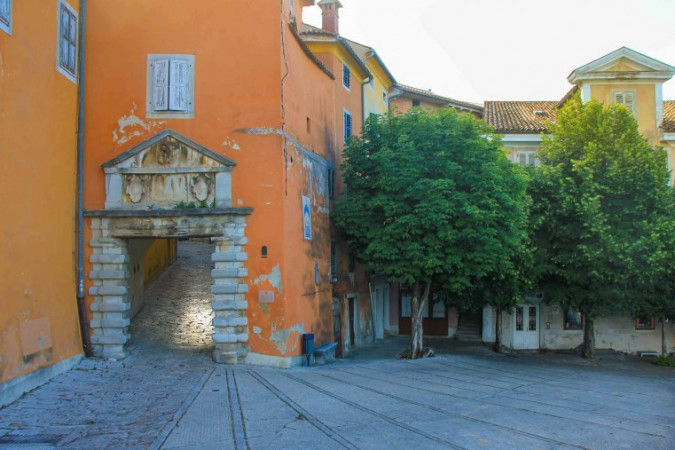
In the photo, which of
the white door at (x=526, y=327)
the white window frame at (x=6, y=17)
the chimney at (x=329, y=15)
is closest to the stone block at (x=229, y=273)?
the white window frame at (x=6, y=17)

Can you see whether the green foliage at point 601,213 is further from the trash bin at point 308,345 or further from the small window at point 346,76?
the trash bin at point 308,345

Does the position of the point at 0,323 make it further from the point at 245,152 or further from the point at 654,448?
the point at 654,448

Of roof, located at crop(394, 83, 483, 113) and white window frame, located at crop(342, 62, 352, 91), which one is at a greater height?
roof, located at crop(394, 83, 483, 113)

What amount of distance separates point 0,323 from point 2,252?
1343 mm

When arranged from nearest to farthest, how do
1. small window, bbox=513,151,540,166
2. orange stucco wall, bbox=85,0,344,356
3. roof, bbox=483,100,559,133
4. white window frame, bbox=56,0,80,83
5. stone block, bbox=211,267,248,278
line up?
white window frame, bbox=56,0,80,83, stone block, bbox=211,267,248,278, orange stucco wall, bbox=85,0,344,356, small window, bbox=513,151,540,166, roof, bbox=483,100,559,133

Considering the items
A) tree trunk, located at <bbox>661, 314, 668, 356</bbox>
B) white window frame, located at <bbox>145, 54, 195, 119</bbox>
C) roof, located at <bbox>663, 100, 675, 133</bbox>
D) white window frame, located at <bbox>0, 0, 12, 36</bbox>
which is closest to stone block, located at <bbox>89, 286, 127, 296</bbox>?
white window frame, located at <bbox>145, 54, 195, 119</bbox>

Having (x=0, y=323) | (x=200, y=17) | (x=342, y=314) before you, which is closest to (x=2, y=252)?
(x=0, y=323)

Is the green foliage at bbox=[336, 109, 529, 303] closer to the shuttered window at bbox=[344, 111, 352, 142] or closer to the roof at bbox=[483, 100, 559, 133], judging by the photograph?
the shuttered window at bbox=[344, 111, 352, 142]

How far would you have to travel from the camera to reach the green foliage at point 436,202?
19250 millimetres

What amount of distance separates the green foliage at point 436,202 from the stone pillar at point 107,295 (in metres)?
7.84

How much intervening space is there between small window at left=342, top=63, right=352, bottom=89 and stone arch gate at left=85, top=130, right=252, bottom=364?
10.6 metres

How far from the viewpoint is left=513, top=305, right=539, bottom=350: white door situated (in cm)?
2920

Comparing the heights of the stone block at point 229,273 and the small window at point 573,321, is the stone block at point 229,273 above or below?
above

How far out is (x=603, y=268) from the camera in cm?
2367
